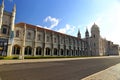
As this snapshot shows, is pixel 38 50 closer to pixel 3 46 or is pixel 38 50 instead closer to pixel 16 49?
pixel 16 49

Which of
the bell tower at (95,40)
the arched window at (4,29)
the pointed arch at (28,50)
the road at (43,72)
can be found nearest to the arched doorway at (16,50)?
the pointed arch at (28,50)

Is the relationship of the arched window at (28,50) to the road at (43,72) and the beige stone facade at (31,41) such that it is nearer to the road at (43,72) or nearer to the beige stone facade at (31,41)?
the beige stone facade at (31,41)

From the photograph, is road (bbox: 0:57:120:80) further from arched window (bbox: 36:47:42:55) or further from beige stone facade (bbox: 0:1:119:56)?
arched window (bbox: 36:47:42:55)

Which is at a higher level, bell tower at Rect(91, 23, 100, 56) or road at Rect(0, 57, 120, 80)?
bell tower at Rect(91, 23, 100, 56)

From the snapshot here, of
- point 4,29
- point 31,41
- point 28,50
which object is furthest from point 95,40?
point 4,29

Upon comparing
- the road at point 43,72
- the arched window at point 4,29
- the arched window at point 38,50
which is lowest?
the road at point 43,72

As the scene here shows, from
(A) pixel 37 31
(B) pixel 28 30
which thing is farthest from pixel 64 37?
(B) pixel 28 30

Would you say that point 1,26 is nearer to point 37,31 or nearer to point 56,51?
point 37,31

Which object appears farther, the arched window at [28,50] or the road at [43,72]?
the arched window at [28,50]

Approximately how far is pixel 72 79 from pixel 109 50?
119833 millimetres

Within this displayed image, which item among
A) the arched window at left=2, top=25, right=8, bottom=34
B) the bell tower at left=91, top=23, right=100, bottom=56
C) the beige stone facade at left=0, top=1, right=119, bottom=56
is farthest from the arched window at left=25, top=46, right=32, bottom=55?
the bell tower at left=91, top=23, right=100, bottom=56

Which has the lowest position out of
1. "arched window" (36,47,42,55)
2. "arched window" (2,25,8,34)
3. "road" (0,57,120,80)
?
"road" (0,57,120,80)

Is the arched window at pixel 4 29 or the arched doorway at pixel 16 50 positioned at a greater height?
the arched window at pixel 4 29

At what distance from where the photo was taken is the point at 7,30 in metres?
31.3
